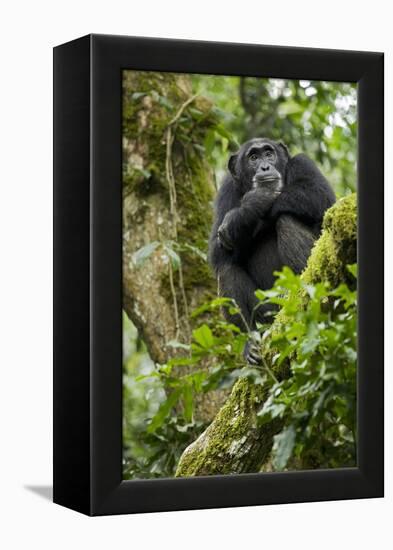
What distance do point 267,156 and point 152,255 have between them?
0.87 meters

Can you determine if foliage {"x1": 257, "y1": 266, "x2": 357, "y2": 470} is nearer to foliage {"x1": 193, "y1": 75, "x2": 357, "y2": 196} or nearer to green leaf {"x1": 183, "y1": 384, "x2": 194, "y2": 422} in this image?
green leaf {"x1": 183, "y1": 384, "x2": 194, "y2": 422}

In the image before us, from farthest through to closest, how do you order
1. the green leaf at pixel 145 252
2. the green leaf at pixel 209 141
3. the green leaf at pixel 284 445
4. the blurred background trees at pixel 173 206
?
the green leaf at pixel 209 141 → the blurred background trees at pixel 173 206 → the green leaf at pixel 145 252 → the green leaf at pixel 284 445

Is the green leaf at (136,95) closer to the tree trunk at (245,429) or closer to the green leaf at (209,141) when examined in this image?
the green leaf at (209,141)

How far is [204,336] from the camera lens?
5043 mm

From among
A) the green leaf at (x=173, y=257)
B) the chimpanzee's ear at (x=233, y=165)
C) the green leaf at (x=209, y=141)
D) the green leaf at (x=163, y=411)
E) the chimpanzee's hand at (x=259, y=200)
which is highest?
the green leaf at (x=209, y=141)

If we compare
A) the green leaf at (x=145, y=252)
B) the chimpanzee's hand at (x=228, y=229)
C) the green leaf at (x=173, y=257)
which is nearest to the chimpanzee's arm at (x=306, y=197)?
the chimpanzee's hand at (x=228, y=229)

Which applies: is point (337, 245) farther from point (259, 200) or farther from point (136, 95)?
point (136, 95)

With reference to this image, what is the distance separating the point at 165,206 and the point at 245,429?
168 cm

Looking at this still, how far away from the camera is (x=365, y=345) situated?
5.33m

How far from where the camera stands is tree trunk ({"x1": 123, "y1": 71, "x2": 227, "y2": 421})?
606cm

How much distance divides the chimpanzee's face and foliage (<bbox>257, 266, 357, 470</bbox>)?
2.90 ft

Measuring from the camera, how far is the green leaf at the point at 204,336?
5016 millimetres

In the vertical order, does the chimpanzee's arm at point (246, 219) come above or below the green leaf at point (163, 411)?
above

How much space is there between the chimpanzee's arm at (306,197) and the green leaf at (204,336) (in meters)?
1.04
